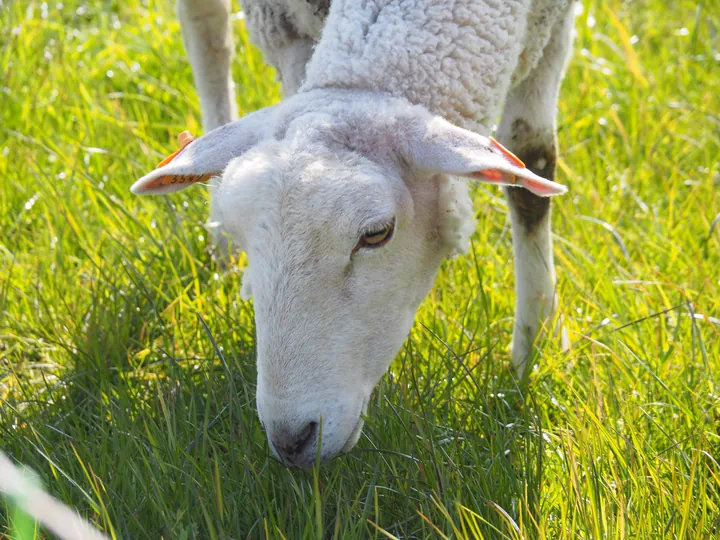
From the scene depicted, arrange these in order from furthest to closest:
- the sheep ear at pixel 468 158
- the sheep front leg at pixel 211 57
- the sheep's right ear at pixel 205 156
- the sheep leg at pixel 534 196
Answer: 1. the sheep front leg at pixel 211 57
2. the sheep leg at pixel 534 196
3. the sheep's right ear at pixel 205 156
4. the sheep ear at pixel 468 158

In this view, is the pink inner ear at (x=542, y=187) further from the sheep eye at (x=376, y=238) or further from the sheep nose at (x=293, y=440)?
the sheep nose at (x=293, y=440)

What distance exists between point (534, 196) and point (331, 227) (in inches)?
57.2

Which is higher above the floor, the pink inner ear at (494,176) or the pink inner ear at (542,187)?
the pink inner ear at (494,176)

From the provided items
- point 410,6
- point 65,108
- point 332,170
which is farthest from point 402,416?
point 65,108

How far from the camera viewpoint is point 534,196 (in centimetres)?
334

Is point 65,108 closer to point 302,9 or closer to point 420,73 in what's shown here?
point 302,9

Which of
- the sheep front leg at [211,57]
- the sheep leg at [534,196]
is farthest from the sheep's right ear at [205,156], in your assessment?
the sheep front leg at [211,57]

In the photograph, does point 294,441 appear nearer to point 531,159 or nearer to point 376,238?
point 376,238

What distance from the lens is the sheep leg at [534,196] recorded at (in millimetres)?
3246

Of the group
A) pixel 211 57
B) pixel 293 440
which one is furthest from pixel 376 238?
pixel 211 57

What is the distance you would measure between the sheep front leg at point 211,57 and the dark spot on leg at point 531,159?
139 centimetres

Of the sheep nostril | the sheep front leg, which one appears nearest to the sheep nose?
the sheep nostril

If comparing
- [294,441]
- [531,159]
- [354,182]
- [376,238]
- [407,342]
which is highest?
[354,182]

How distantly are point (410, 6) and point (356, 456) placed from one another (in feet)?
4.06
